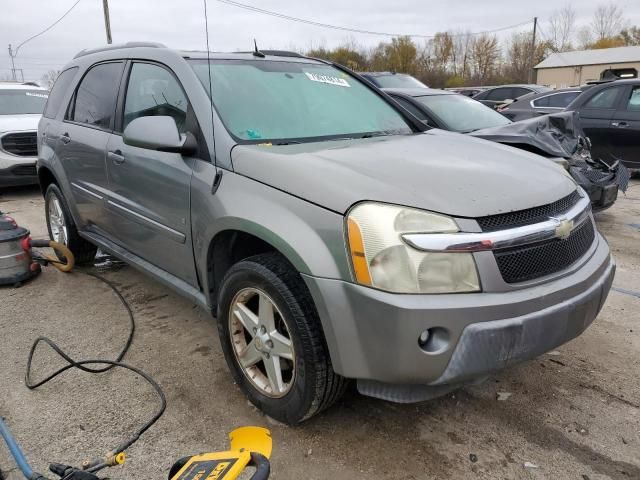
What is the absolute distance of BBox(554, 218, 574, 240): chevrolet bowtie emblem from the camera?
7.01 ft

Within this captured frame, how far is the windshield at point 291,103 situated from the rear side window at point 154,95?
0.20 m

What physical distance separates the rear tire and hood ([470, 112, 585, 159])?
4.03 meters

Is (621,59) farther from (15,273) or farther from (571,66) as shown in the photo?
(15,273)

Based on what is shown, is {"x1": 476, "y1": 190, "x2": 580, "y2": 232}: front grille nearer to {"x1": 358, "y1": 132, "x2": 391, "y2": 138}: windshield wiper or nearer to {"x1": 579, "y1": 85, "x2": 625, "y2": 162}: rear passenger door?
{"x1": 358, "y1": 132, "x2": 391, "y2": 138}: windshield wiper

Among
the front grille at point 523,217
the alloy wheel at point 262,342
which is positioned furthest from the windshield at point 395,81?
the alloy wheel at point 262,342

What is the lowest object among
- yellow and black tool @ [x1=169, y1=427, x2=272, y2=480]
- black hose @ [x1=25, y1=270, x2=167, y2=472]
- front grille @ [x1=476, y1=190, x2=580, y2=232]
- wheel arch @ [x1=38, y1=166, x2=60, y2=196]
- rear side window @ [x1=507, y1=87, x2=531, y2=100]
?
black hose @ [x1=25, y1=270, x2=167, y2=472]


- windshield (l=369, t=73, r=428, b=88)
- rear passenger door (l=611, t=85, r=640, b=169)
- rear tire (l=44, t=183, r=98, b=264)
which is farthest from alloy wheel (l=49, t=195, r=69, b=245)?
rear passenger door (l=611, t=85, r=640, b=169)

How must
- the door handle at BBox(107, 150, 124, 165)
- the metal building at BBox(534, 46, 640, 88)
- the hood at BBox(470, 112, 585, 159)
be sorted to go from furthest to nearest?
the metal building at BBox(534, 46, 640, 88) < the hood at BBox(470, 112, 585, 159) < the door handle at BBox(107, 150, 124, 165)

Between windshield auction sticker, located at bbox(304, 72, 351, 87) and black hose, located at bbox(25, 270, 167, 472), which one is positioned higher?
windshield auction sticker, located at bbox(304, 72, 351, 87)

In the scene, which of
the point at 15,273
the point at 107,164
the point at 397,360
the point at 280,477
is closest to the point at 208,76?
the point at 107,164

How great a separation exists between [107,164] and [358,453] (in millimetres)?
2451

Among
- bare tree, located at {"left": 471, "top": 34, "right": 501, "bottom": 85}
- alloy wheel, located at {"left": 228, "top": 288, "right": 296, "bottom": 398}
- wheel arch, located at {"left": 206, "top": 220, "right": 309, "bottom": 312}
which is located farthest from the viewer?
bare tree, located at {"left": 471, "top": 34, "right": 501, "bottom": 85}

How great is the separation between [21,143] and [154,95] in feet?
20.3

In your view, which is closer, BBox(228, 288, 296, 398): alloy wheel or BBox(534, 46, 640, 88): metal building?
BBox(228, 288, 296, 398): alloy wheel
